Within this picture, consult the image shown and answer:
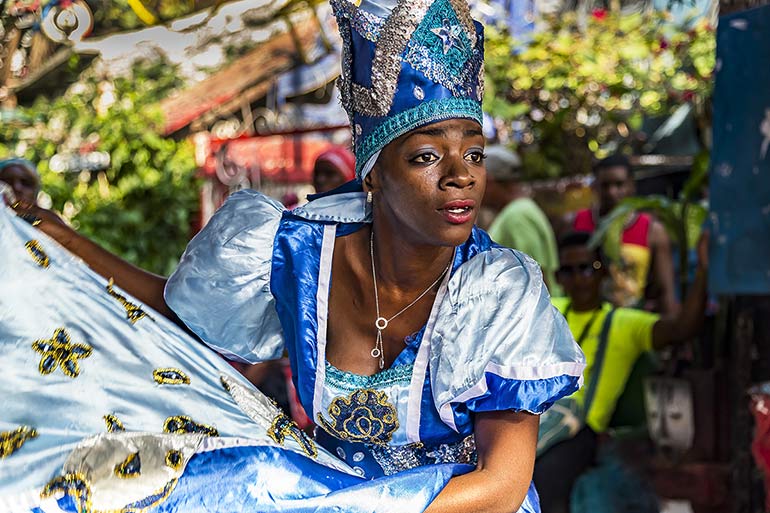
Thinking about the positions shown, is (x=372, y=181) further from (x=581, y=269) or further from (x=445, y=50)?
(x=581, y=269)

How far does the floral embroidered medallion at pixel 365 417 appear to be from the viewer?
2.38 meters

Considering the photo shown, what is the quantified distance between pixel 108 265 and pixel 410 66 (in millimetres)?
906

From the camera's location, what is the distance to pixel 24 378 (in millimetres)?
2135

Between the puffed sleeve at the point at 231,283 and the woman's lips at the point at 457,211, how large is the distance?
52 centimetres

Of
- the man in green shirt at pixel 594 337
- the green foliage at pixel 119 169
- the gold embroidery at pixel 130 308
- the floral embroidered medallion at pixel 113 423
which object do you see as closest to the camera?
the floral embroidered medallion at pixel 113 423

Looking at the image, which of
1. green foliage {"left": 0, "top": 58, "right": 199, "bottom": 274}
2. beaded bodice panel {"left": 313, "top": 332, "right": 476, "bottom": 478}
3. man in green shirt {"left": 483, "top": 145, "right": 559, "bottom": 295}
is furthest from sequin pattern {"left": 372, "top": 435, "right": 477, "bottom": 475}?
green foliage {"left": 0, "top": 58, "right": 199, "bottom": 274}

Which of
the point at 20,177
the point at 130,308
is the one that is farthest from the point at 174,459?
the point at 20,177

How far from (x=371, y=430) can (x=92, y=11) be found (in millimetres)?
2014

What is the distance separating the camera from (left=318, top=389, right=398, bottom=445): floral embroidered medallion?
7.82 feet

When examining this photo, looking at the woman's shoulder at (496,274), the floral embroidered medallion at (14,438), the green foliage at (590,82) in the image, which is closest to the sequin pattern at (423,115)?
the woman's shoulder at (496,274)

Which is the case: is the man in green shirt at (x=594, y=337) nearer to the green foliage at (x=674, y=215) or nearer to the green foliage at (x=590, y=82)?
the green foliage at (x=674, y=215)

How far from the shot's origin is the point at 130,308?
7.79ft

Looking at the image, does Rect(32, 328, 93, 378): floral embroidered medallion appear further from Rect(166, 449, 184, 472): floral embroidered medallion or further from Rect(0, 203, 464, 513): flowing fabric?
Rect(166, 449, 184, 472): floral embroidered medallion

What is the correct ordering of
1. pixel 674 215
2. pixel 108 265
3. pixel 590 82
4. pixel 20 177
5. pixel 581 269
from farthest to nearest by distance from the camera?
1. pixel 590 82
2. pixel 674 215
3. pixel 581 269
4. pixel 20 177
5. pixel 108 265
